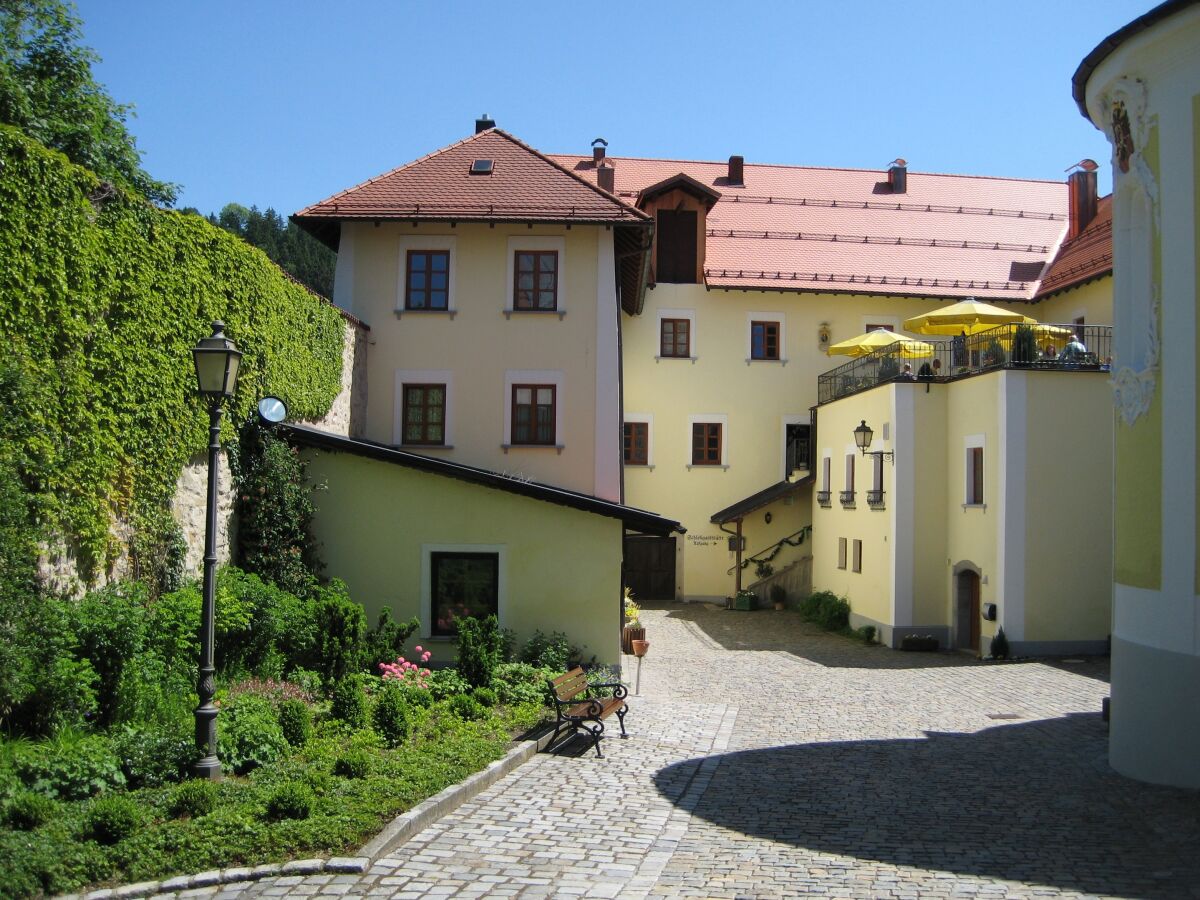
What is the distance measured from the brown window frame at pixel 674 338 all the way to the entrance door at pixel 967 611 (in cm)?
1231

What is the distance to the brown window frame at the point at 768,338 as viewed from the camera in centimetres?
3397

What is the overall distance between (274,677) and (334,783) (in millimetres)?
4494

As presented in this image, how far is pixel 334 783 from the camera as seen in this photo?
8.99m

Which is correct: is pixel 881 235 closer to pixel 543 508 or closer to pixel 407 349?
pixel 407 349

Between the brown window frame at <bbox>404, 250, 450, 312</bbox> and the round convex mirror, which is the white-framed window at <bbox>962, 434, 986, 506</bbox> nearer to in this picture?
the brown window frame at <bbox>404, 250, 450, 312</bbox>

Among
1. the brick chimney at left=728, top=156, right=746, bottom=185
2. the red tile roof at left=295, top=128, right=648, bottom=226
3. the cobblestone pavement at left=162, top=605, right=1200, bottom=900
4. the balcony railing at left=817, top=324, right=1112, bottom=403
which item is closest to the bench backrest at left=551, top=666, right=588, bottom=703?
the cobblestone pavement at left=162, top=605, right=1200, bottom=900

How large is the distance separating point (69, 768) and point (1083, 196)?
1382 inches

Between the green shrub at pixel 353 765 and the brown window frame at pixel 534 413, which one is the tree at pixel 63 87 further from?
Answer: the green shrub at pixel 353 765

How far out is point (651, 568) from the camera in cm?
3419

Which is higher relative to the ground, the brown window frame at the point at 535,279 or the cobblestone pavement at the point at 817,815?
the brown window frame at the point at 535,279

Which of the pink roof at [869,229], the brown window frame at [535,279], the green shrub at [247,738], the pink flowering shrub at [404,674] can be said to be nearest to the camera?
the green shrub at [247,738]

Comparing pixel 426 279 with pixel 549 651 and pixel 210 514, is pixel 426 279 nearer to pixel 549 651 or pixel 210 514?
pixel 549 651

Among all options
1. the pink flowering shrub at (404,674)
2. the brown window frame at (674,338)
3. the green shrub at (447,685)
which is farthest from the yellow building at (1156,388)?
the brown window frame at (674,338)

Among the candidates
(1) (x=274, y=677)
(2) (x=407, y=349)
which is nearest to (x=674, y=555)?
(2) (x=407, y=349)
